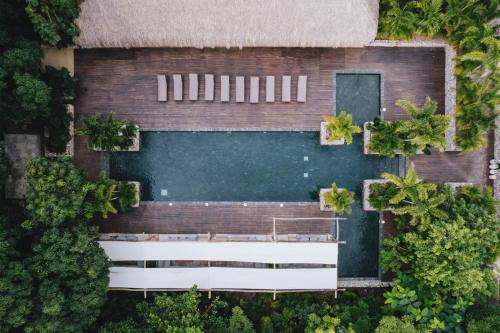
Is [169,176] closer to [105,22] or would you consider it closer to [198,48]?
[198,48]

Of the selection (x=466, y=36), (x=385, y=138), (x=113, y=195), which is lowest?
(x=113, y=195)

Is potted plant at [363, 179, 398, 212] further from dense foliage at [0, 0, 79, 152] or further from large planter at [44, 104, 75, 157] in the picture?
dense foliage at [0, 0, 79, 152]

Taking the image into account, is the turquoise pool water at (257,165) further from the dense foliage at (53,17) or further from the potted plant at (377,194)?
the dense foliage at (53,17)

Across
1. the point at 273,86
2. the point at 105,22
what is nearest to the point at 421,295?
the point at 273,86

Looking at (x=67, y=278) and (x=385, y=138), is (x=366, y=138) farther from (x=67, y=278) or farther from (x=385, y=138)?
(x=67, y=278)

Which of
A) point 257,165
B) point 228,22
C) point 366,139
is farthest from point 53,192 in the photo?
point 366,139

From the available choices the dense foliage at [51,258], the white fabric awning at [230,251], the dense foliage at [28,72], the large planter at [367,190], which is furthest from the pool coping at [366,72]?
the dense foliage at [28,72]
